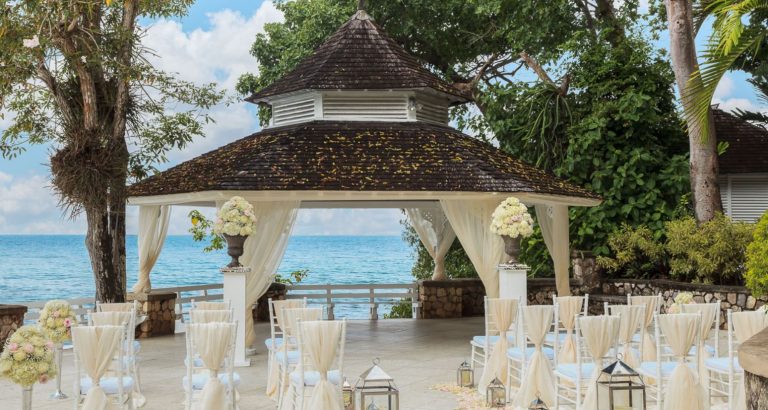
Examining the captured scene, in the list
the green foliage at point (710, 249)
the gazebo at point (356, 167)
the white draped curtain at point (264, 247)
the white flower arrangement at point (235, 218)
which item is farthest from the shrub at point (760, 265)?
the green foliage at point (710, 249)

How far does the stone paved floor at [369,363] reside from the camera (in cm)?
908

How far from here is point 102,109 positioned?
14070mm

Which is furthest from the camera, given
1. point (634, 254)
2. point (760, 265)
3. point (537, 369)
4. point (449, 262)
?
point (449, 262)

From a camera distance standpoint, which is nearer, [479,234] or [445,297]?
[479,234]

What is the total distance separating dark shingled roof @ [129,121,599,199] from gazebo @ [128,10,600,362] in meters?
0.03

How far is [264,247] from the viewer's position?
12.5 meters

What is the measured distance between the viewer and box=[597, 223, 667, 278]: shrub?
16.9 meters

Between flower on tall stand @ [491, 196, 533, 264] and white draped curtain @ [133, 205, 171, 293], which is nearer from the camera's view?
flower on tall stand @ [491, 196, 533, 264]

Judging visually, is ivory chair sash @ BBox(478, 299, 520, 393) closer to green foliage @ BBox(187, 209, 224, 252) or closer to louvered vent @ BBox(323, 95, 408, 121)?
louvered vent @ BBox(323, 95, 408, 121)

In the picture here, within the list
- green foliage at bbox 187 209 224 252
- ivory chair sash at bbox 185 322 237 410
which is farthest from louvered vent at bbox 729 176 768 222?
ivory chair sash at bbox 185 322 237 410

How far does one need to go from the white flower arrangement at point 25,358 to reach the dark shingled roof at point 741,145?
16.0 meters

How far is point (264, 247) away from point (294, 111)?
10.2ft

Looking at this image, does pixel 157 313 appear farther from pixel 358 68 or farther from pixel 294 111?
pixel 358 68

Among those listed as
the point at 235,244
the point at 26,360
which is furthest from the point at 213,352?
the point at 235,244
